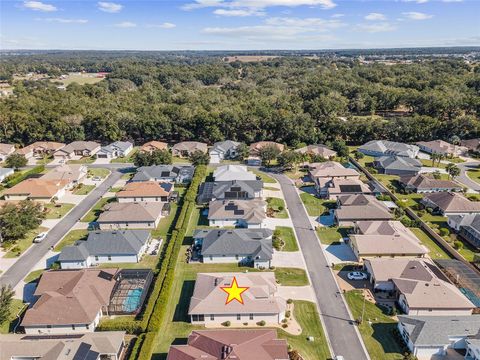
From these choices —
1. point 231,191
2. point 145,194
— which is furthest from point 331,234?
point 145,194

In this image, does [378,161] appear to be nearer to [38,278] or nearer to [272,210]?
[272,210]

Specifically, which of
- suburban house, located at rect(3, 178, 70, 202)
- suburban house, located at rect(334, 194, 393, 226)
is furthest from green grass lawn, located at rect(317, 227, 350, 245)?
suburban house, located at rect(3, 178, 70, 202)

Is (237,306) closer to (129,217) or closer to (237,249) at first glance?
(237,249)

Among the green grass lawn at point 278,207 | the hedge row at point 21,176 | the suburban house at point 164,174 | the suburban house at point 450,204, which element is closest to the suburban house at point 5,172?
the hedge row at point 21,176

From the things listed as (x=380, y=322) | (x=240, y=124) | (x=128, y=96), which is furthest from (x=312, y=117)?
(x=380, y=322)

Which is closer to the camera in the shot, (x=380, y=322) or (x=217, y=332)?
(x=217, y=332)

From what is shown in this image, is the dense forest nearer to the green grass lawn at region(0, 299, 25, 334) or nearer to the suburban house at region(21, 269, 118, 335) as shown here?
the suburban house at region(21, 269, 118, 335)
